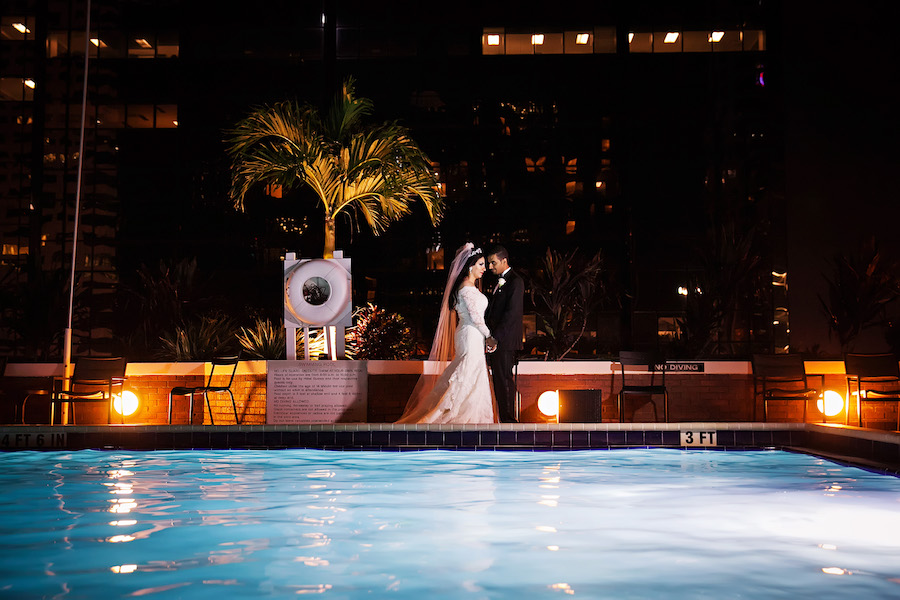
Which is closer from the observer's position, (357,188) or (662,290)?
(357,188)

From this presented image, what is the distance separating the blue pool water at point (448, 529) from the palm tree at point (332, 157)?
4093mm

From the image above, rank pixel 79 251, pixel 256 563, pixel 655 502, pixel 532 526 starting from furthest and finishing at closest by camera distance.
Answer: pixel 79 251
pixel 655 502
pixel 532 526
pixel 256 563

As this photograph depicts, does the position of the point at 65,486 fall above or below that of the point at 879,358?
below

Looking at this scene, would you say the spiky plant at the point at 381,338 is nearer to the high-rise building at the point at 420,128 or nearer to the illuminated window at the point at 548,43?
the high-rise building at the point at 420,128

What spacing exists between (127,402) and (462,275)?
455 cm

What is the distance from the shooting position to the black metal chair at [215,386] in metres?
9.17

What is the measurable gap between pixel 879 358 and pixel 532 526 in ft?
21.1

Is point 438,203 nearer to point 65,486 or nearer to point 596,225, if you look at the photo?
point 65,486

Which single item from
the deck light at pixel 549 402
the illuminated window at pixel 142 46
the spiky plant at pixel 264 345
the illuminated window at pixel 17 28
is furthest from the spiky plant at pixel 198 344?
the illuminated window at pixel 17 28

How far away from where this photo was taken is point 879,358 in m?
9.23

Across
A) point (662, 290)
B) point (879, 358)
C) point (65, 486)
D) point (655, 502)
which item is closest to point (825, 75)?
point (662, 290)

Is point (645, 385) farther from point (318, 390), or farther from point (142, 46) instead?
point (142, 46)

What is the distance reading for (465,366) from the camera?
326 inches

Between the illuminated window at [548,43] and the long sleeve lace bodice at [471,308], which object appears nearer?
the long sleeve lace bodice at [471,308]
